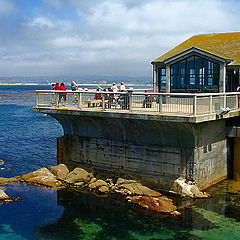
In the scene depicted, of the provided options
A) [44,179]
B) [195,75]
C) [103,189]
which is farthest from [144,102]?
[44,179]

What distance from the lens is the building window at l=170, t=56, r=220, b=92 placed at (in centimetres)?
2702

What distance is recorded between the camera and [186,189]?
858 inches

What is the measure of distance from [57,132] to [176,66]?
24.8 metres

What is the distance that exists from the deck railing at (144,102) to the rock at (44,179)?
4390 millimetres

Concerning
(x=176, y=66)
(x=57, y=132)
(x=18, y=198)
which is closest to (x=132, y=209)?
(x=18, y=198)

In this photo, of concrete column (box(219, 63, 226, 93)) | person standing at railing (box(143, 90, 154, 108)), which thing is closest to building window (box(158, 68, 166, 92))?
concrete column (box(219, 63, 226, 93))

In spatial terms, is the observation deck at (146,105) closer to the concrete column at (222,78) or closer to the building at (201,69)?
the concrete column at (222,78)

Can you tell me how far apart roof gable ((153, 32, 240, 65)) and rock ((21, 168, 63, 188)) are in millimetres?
11537

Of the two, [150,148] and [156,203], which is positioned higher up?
[150,148]

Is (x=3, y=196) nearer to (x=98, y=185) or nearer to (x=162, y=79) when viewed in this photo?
(x=98, y=185)

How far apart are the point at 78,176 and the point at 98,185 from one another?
176 cm

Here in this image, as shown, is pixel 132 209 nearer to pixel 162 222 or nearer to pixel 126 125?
pixel 162 222

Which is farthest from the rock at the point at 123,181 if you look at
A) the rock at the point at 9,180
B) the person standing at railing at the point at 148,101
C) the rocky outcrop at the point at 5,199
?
the rock at the point at 9,180

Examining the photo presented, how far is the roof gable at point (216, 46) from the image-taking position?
27264 millimetres
